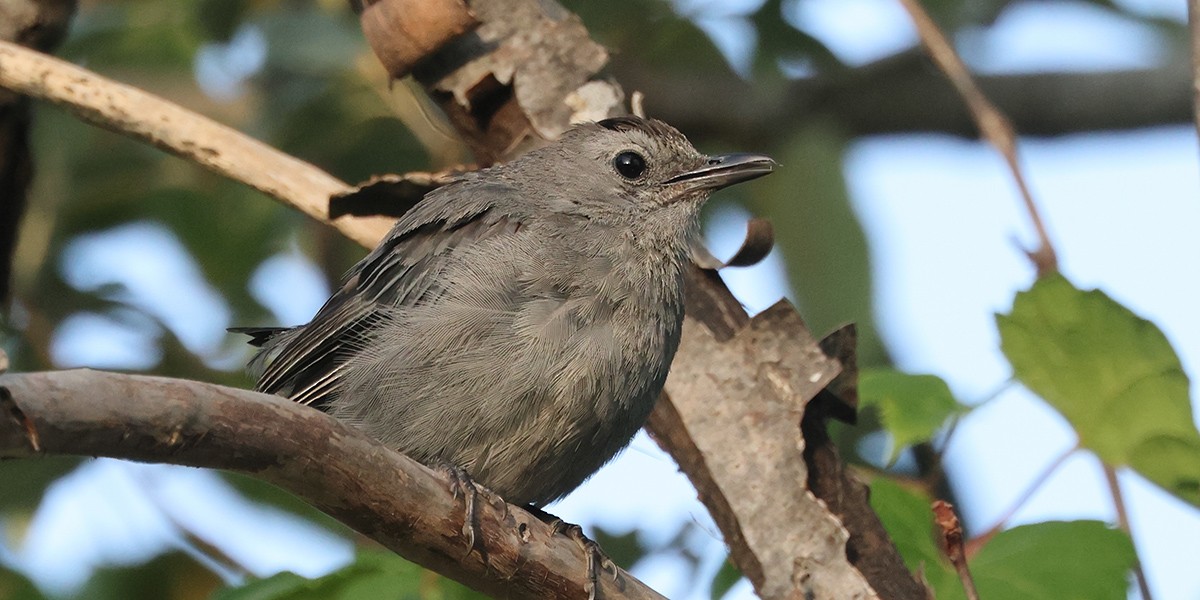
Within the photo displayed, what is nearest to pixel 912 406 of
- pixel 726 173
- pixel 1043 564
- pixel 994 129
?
pixel 1043 564

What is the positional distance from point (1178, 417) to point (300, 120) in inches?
149

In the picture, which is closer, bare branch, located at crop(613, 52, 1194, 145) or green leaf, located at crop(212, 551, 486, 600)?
green leaf, located at crop(212, 551, 486, 600)

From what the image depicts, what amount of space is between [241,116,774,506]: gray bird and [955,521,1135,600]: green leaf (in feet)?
3.79

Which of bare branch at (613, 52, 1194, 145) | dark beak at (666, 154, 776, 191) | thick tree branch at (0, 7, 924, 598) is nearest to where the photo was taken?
thick tree branch at (0, 7, 924, 598)

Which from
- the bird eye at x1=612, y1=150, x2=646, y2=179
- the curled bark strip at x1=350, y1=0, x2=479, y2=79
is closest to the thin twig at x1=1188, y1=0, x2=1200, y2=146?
the bird eye at x1=612, y1=150, x2=646, y2=179

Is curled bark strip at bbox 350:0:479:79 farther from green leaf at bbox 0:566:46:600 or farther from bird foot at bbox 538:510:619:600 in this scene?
green leaf at bbox 0:566:46:600

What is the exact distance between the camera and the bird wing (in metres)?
4.53

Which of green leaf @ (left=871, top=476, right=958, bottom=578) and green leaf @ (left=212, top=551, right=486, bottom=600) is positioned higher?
green leaf @ (left=212, top=551, right=486, bottom=600)

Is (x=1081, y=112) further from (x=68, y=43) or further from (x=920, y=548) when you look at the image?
(x=68, y=43)

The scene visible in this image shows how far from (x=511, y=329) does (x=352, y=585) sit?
866 mm

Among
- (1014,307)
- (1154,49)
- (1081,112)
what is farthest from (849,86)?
(1014,307)

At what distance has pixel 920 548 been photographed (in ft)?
14.0

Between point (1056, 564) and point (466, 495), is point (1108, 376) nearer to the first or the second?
point (1056, 564)

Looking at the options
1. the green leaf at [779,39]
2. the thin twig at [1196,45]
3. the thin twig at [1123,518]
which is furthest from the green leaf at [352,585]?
the green leaf at [779,39]
